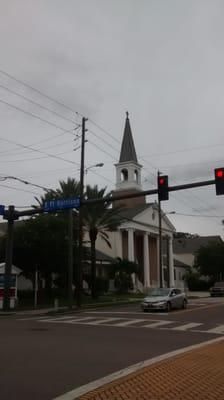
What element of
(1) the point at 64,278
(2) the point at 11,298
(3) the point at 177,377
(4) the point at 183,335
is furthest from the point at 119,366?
(1) the point at 64,278

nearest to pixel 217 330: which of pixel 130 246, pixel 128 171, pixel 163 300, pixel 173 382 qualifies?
pixel 163 300

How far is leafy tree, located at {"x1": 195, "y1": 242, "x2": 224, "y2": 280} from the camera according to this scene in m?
80.2

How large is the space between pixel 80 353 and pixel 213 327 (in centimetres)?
935

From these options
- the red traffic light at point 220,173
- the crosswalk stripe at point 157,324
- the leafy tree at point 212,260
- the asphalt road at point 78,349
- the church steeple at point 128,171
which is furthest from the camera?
the leafy tree at point 212,260

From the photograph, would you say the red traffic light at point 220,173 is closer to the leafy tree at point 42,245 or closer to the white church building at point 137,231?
the leafy tree at point 42,245

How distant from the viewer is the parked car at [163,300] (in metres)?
28.7

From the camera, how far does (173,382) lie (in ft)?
28.1

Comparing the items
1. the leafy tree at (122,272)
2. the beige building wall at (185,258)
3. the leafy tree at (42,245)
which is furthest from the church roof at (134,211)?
the beige building wall at (185,258)

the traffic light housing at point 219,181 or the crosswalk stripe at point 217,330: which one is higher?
the traffic light housing at point 219,181

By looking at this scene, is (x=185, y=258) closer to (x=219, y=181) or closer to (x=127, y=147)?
(x=127, y=147)

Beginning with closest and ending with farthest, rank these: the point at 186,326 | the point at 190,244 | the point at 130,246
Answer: the point at 186,326
the point at 130,246
the point at 190,244

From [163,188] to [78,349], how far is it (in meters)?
10.9

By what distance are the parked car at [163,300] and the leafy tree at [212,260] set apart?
1965 inches

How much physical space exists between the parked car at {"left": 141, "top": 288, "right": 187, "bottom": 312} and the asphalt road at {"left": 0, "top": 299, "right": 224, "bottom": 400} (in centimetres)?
627
